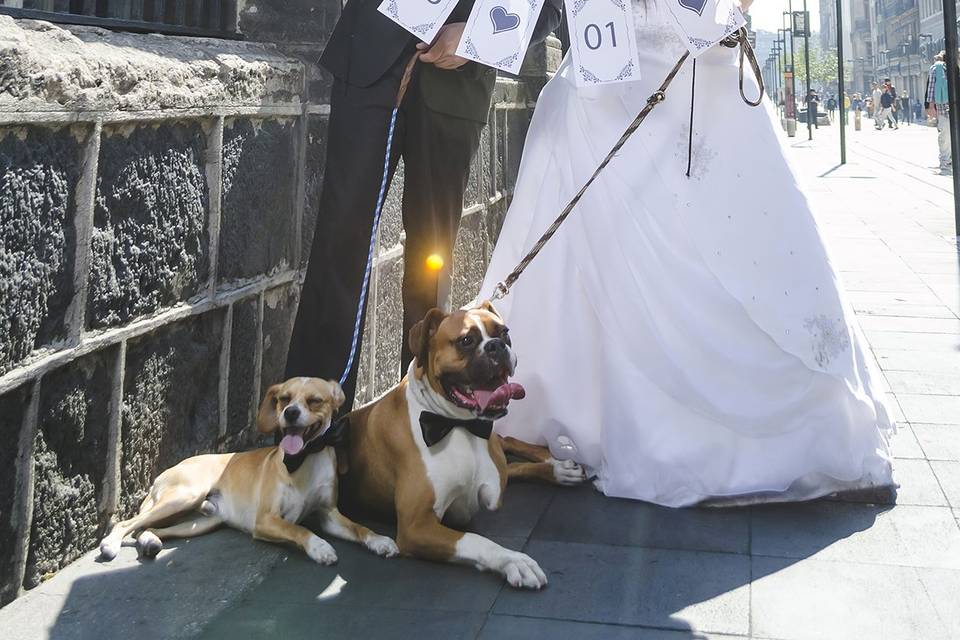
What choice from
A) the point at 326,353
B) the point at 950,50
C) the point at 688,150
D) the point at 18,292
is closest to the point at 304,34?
the point at 326,353

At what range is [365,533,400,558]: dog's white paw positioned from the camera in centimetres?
298

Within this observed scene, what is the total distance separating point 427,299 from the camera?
4.03 m

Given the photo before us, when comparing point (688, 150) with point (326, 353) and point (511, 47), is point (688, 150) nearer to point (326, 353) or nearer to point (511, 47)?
point (511, 47)

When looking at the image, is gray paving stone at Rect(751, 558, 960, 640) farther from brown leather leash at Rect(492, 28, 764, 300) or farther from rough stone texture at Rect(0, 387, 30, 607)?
rough stone texture at Rect(0, 387, 30, 607)

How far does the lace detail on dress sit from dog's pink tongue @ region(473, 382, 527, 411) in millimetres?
1122

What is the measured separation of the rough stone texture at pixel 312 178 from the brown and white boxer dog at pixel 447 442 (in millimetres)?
1180

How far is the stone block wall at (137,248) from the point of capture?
8.49ft

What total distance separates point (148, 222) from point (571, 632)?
173 cm

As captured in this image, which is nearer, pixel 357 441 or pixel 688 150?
pixel 357 441

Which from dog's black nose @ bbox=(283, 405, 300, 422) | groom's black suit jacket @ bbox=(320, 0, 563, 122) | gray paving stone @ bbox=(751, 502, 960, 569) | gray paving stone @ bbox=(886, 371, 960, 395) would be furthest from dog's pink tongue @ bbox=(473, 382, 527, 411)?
gray paving stone @ bbox=(886, 371, 960, 395)

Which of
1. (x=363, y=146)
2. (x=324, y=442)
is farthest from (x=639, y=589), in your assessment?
(x=363, y=146)

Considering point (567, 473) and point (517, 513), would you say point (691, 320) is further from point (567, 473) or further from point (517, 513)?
point (517, 513)

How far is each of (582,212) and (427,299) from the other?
701 mm

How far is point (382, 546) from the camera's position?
2994 millimetres
